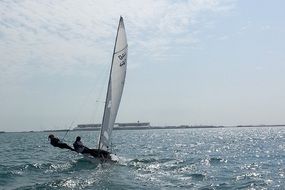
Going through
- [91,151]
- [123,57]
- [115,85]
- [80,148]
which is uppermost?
[123,57]

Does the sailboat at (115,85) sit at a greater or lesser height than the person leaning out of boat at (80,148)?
greater

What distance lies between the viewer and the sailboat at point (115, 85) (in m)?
33.4

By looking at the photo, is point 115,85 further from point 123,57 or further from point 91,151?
point 91,151

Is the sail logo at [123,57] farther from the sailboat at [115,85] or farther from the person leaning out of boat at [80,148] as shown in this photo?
the person leaning out of boat at [80,148]

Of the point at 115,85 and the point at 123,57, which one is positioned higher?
the point at 123,57

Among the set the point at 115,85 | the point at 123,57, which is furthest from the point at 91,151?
the point at 123,57

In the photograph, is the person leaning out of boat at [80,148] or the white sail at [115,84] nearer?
the white sail at [115,84]

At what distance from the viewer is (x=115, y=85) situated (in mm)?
34000

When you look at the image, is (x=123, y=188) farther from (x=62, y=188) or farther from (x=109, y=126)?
(x=109, y=126)

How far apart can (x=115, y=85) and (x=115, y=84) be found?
2.8 inches

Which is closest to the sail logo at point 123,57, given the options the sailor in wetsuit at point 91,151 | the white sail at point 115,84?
the white sail at point 115,84

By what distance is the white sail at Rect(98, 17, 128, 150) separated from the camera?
33.4 meters

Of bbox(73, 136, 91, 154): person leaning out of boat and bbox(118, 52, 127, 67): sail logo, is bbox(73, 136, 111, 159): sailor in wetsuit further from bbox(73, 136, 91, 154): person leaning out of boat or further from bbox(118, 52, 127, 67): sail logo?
bbox(118, 52, 127, 67): sail logo

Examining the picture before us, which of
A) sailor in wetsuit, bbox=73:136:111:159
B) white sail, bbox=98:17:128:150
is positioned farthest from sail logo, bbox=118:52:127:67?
sailor in wetsuit, bbox=73:136:111:159
